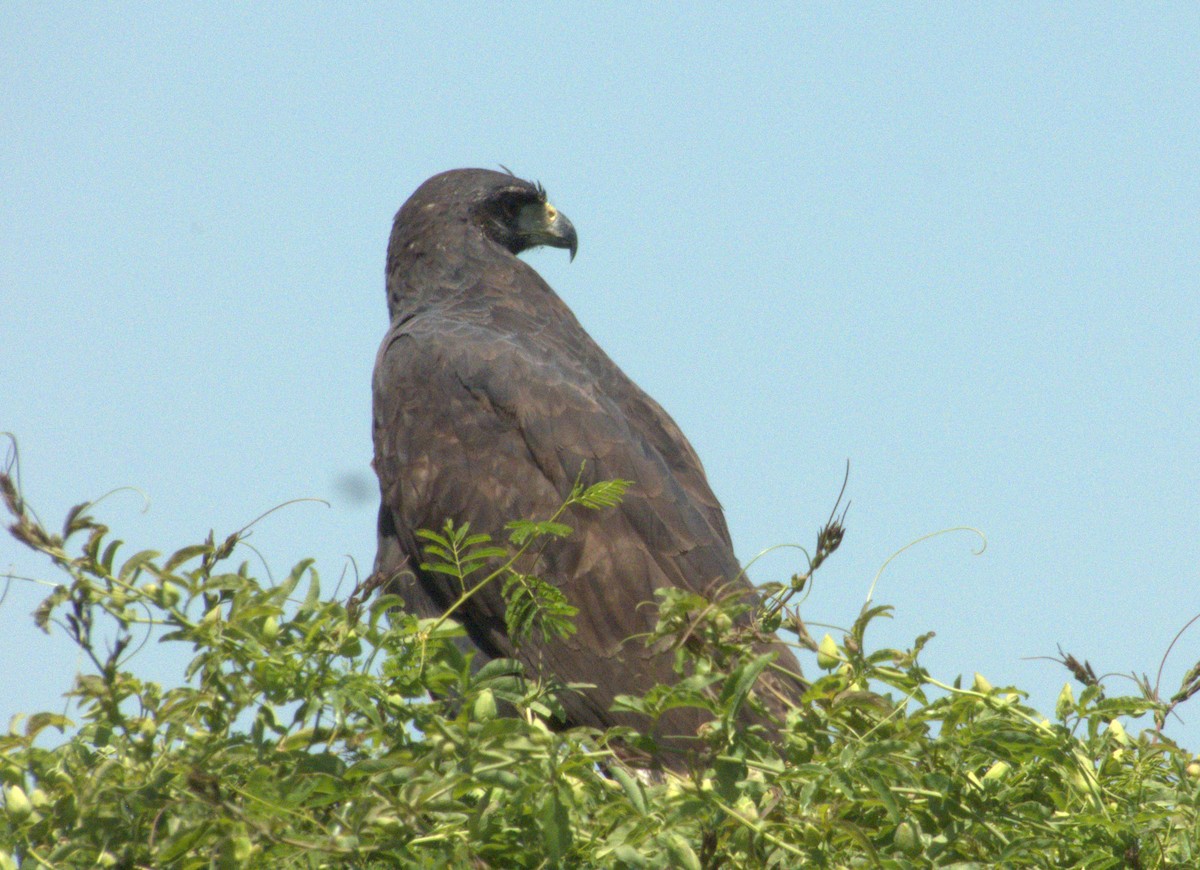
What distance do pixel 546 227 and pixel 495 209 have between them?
385mm

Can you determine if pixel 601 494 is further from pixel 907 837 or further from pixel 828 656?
pixel 907 837

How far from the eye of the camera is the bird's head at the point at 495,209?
655 cm

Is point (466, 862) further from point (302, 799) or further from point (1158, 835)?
point (1158, 835)

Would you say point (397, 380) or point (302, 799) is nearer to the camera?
point (302, 799)

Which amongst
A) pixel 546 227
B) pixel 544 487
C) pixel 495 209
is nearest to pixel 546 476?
pixel 544 487

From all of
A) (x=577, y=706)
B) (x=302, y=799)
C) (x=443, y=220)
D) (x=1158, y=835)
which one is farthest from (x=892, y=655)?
(x=443, y=220)

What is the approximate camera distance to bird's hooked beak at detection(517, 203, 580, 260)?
7.02 meters

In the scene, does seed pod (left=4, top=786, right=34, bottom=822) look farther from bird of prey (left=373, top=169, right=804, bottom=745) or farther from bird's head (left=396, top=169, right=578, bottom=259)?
bird's head (left=396, top=169, right=578, bottom=259)

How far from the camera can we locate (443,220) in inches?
254

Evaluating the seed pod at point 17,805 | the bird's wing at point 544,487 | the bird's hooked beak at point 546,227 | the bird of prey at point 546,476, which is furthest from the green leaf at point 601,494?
the bird's hooked beak at point 546,227

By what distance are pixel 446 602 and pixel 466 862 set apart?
2.90 m

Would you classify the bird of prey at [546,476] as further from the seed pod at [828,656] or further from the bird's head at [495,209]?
the seed pod at [828,656]

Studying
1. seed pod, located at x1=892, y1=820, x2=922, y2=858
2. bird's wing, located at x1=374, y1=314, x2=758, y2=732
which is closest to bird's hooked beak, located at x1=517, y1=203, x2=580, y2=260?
bird's wing, located at x1=374, y1=314, x2=758, y2=732

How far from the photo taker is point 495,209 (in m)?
6.79
